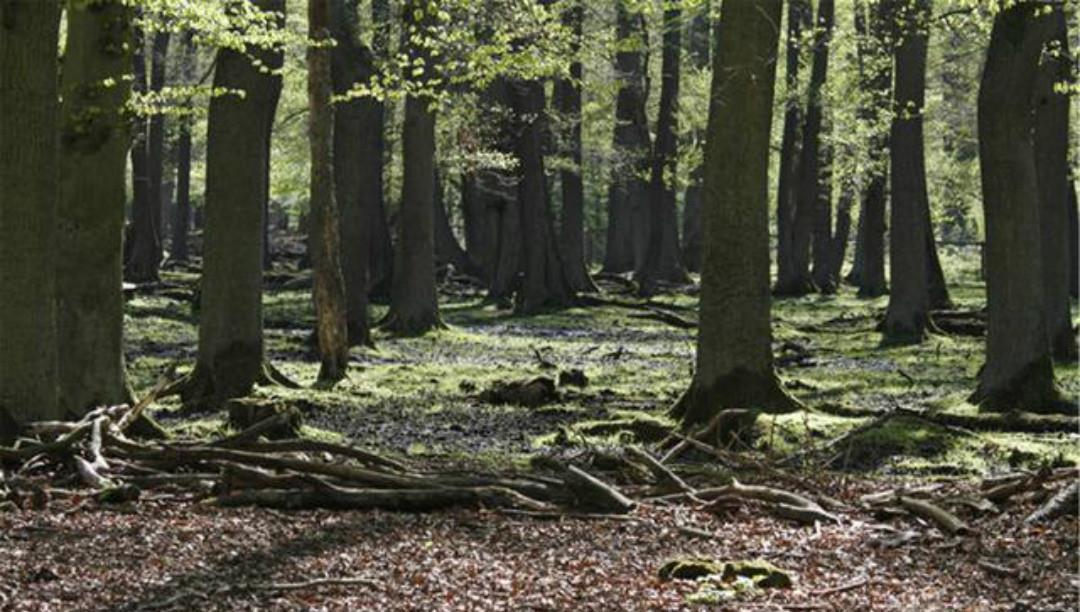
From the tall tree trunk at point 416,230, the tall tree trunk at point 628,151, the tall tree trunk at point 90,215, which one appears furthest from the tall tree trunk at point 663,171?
the tall tree trunk at point 90,215

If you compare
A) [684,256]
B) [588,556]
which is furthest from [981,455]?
[684,256]

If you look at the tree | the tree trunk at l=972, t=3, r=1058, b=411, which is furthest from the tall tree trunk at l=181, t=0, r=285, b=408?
the tree trunk at l=972, t=3, r=1058, b=411

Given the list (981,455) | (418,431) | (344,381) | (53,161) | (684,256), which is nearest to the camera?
(53,161)

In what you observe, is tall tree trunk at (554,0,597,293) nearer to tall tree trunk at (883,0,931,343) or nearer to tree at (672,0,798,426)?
tall tree trunk at (883,0,931,343)

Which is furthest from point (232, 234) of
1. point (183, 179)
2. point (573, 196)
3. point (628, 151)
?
point (183, 179)

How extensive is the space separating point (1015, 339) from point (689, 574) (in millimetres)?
7828

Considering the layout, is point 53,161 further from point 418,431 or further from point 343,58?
point 343,58

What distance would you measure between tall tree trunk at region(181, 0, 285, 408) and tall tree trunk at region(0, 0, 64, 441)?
5524 millimetres

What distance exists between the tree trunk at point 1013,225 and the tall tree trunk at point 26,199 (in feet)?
28.3

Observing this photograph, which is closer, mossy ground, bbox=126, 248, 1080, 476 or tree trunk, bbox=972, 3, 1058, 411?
mossy ground, bbox=126, 248, 1080, 476

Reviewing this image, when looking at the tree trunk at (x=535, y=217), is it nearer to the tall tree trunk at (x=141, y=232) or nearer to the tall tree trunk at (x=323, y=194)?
the tall tree trunk at (x=141, y=232)

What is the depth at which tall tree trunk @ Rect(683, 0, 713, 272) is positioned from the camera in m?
45.7

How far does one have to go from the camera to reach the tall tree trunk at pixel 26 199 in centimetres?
945

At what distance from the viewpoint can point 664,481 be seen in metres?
9.77
